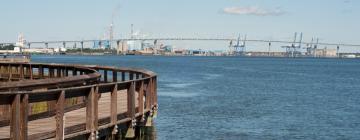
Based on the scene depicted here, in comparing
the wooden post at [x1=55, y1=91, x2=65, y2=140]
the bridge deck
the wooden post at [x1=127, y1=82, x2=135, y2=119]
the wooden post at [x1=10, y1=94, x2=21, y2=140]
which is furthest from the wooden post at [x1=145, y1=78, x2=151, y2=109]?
the wooden post at [x1=10, y1=94, x2=21, y2=140]

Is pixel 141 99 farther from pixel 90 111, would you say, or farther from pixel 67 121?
pixel 90 111

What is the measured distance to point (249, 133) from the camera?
2609cm

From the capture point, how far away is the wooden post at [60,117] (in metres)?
11.5

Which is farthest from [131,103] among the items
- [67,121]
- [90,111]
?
[90,111]

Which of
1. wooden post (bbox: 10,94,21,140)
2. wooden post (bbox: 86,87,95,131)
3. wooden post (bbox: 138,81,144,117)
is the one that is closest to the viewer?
wooden post (bbox: 10,94,21,140)

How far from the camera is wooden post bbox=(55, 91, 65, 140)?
1147 centimetres

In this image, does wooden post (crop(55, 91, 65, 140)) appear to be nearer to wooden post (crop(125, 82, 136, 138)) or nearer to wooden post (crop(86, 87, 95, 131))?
wooden post (crop(86, 87, 95, 131))

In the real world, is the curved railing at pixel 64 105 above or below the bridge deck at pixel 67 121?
above

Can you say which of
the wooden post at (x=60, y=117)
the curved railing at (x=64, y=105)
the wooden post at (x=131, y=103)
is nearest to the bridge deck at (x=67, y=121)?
the curved railing at (x=64, y=105)

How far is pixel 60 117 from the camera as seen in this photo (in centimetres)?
1158

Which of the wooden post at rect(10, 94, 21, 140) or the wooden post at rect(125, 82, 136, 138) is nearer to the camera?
the wooden post at rect(10, 94, 21, 140)

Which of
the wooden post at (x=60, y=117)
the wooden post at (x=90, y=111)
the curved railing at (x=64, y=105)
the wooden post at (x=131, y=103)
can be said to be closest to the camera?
the curved railing at (x=64, y=105)

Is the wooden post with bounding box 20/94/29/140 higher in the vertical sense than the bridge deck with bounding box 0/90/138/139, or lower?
higher

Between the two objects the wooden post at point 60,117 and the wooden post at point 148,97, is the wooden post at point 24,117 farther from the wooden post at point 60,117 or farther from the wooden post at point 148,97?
the wooden post at point 148,97
